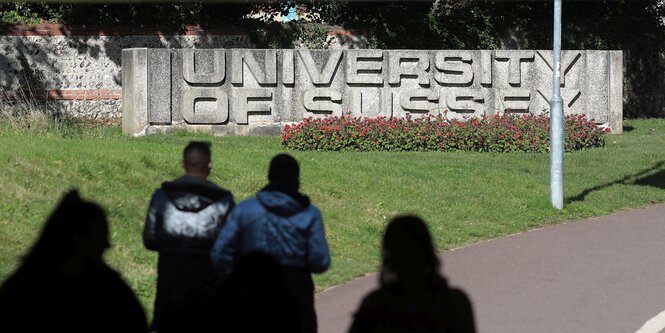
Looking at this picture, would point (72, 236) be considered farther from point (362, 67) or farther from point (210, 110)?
point (362, 67)

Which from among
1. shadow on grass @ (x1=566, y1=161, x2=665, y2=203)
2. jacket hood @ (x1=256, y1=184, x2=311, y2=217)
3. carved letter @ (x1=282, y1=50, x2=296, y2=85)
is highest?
carved letter @ (x1=282, y1=50, x2=296, y2=85)

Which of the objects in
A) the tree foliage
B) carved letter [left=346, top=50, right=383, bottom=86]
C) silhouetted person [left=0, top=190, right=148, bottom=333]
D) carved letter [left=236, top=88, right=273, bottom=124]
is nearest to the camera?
silhouetted person [left=0, top=190, right=148, bottom=333]

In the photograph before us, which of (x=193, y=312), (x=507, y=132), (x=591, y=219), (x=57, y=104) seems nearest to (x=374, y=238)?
(x=591, y=219)

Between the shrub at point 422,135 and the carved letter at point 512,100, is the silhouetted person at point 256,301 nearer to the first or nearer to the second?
the shrub at point 422,135

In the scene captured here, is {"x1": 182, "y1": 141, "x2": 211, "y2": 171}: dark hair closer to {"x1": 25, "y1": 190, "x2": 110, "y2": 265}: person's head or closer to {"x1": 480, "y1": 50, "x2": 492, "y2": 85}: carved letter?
{"x1": 25, "y1": 190, "x2": 110, "y2": 265}: person's head

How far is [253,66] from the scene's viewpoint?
25.6 m

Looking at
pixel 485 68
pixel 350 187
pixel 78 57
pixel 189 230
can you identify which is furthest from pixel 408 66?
pixel 189 230

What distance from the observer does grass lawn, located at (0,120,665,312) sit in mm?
12242

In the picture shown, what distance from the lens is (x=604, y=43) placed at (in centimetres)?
3344

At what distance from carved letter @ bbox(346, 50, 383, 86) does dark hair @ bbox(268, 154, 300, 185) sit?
63.0 feet

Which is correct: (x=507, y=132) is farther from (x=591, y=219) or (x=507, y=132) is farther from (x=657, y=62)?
(x=657, y=62)

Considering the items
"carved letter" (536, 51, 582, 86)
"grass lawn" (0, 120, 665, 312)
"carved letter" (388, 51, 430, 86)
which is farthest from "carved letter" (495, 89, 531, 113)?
"grass lawn" (0, 120, 665, 312)

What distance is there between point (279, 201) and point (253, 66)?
19121mm

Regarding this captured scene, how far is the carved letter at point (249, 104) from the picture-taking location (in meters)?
25.6
